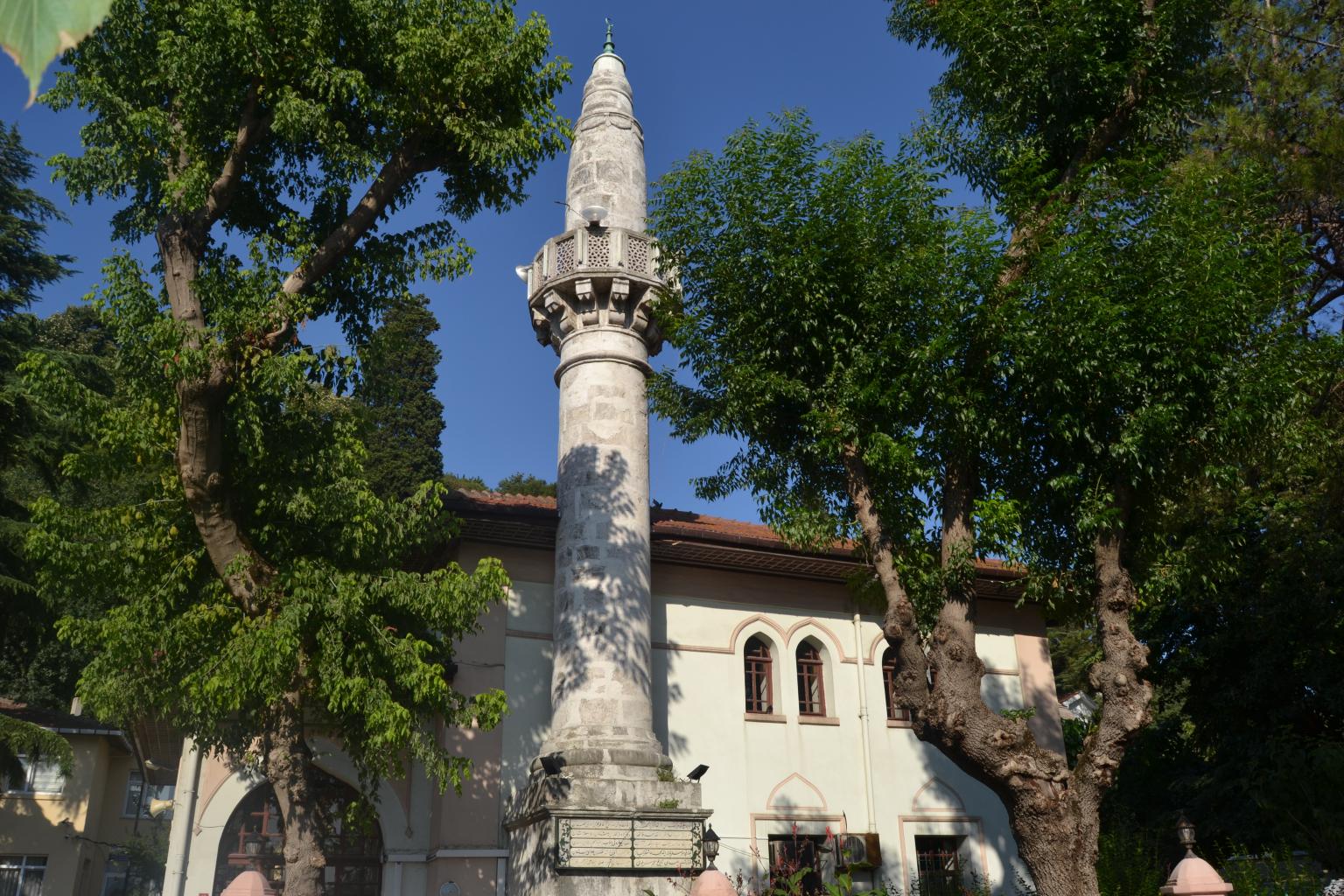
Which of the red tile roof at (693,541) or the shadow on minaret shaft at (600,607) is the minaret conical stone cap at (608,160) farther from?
the red tile roof at (693,541)

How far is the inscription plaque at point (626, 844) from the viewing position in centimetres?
1269

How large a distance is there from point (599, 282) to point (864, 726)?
7.83 meters

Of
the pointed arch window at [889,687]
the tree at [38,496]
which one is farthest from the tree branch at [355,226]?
the pointed arch window at [889,687]

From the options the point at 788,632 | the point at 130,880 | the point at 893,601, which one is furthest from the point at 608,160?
the point at 130,880

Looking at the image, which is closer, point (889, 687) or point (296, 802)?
point (296, 802)

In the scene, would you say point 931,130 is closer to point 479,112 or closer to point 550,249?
point 479,112

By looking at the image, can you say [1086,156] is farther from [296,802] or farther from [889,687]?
[296,802]

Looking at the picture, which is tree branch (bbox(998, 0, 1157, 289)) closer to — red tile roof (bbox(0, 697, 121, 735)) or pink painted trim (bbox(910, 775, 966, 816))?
pink painted trim (bbox(910, 775, 966, 816))

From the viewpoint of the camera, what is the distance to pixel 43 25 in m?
1.37

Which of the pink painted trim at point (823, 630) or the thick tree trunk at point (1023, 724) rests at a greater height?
the pink painted trim at point (823, 630)

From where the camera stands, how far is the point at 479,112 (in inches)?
447

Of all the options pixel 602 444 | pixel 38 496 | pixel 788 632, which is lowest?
pixel 788 632

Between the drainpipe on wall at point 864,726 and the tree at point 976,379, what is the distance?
17.4 feet

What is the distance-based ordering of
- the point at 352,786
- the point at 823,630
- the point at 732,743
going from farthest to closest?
the point at 823,630, the point at 732,743, the point at 352,786
